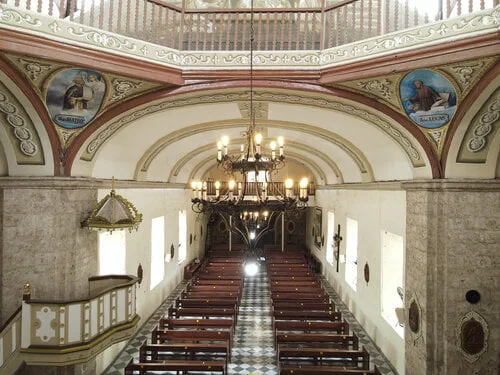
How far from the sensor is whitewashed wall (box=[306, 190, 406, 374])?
8.41 metres

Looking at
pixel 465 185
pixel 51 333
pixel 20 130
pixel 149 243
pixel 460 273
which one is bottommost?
pixel 51 333

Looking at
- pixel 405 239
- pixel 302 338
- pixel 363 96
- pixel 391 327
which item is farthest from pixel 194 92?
pixel 391 327

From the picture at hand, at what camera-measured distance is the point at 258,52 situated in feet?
20.5

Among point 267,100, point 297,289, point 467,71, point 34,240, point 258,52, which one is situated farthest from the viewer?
point 297,289

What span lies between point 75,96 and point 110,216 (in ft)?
7.56

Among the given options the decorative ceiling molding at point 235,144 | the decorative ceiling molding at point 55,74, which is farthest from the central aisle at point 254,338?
the decorative ceiling molding at point 55,74

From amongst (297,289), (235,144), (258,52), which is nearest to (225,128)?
(235,144)

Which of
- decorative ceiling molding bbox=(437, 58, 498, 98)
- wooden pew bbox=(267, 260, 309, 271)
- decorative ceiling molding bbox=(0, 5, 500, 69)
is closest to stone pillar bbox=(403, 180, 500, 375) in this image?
decorative ceiling molding bbox=(437, 58, 498, 98)

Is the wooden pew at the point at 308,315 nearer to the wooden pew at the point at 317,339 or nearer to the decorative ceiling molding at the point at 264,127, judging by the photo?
the wooden pew at the point at 317,339

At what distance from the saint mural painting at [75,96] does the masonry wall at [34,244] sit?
1349 mm

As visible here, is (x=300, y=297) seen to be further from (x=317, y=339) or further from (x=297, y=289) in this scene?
(x=317, y=339)

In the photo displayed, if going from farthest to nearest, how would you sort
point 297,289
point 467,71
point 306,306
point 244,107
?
point 297,289, point 306,306, point 244,107, point 467,71

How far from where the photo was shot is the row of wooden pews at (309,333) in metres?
7.62

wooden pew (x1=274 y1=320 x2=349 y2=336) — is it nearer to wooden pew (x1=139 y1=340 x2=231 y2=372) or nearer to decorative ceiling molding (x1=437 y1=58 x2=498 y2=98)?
wooden pew (x1=139 y1=340 x2=231 y2=372)
